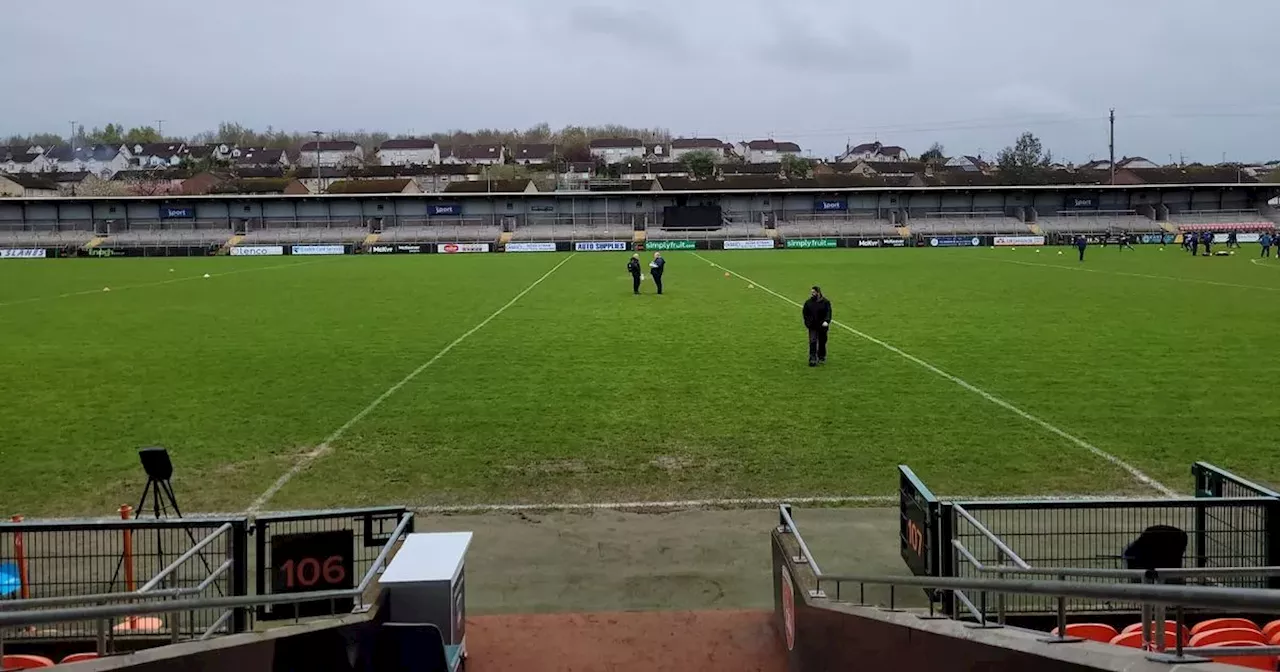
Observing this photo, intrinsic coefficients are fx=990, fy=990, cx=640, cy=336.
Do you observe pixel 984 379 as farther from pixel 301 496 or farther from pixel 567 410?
pixel 301 496

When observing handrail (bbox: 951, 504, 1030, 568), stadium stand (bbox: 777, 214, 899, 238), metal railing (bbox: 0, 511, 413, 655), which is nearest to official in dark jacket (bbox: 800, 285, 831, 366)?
handrail (bbox: 951, 504, 1030, 568)

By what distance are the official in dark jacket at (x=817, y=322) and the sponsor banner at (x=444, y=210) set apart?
257 feet

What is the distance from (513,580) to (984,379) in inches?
469

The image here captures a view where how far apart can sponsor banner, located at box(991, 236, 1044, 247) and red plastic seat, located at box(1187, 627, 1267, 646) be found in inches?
3264

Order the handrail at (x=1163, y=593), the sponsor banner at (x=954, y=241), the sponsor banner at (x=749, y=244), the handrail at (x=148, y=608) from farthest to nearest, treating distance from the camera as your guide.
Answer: the sponsor banner at (x=954, y=241) → the sponsor banner at (x=749, y=244) → the handrail at (x=148, y=608) → the handrail at (x=1163, y=593)

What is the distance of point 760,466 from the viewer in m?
12.1

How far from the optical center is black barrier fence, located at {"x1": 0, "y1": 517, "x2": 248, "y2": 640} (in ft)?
20.6

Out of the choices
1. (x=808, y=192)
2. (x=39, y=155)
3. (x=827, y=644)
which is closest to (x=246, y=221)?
(x=808, y=192)

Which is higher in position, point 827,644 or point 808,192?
point 808,192

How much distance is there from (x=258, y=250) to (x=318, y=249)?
4870mm

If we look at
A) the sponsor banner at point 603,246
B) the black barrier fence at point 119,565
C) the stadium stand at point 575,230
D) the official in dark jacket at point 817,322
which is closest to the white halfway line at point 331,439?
the black barrier fence at point 119,565

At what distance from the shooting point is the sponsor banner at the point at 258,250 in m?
81.7

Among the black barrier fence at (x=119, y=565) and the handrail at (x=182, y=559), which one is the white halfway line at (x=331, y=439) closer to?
the black barrier fence at (x=119, y=565)

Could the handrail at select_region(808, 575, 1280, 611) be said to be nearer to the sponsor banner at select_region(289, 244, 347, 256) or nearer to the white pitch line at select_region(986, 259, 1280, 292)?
the white pitch line at select_region(986, 259, 1280, 292)
